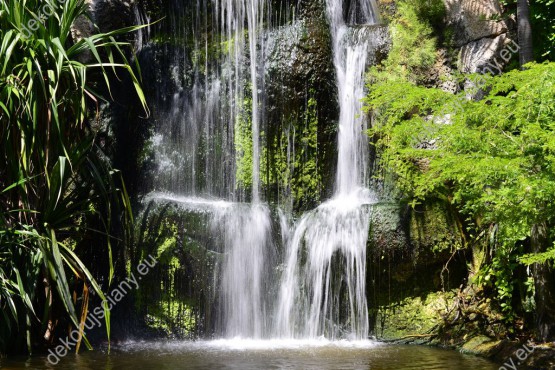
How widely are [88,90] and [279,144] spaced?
3.95 metres

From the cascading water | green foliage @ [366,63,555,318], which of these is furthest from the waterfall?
green foliage @ [366,63,555,318]

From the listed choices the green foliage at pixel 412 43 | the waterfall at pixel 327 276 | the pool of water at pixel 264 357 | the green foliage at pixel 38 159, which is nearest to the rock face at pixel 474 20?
the green foliage at pixel 412 43

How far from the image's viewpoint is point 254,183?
1291cm

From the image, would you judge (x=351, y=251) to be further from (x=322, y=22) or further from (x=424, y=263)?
(x=322, y=22)

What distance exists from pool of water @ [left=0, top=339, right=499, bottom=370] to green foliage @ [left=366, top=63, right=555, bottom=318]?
5.13ft

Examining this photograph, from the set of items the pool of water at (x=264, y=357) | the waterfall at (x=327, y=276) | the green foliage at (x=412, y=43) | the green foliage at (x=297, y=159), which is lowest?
the pool of water at (x=264, y=357)

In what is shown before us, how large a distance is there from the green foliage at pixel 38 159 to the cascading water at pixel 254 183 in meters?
2.49

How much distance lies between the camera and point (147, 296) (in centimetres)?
1134

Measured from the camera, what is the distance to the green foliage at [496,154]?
7.98m

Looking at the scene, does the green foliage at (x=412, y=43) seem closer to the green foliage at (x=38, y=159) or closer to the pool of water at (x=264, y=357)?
the pool of water at (x=264, y=357)

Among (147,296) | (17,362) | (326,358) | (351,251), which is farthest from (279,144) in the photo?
(17,362)

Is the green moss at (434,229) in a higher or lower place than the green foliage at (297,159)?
lower

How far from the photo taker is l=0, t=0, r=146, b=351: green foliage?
356 inches

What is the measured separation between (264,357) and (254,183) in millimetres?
4339
